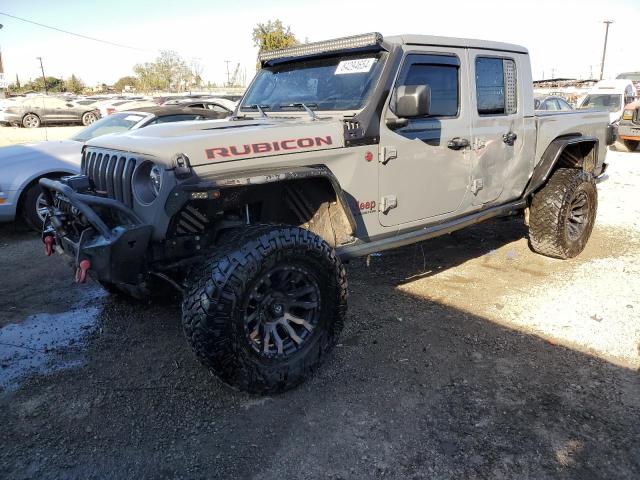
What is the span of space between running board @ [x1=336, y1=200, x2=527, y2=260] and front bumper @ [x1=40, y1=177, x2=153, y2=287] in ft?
4.19

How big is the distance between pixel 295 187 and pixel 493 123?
1.90 meters

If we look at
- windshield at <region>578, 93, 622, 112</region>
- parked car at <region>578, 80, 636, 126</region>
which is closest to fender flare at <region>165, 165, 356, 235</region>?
parked car at <region>578, 80, 636, 126</region>

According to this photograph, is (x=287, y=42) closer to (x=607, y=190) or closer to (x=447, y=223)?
(x=607, y=190)

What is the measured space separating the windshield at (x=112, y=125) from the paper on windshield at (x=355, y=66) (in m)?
3.96

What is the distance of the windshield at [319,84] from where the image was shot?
3355 millimetres

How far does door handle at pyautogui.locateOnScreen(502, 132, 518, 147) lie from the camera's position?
419 centimetres

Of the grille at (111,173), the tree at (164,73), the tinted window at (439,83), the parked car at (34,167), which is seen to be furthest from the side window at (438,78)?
the tree at (164,73)

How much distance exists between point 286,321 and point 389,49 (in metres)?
1.93

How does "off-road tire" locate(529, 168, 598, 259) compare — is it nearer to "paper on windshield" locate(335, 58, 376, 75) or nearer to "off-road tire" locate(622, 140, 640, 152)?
"paper on windshield" locate(335, 58, 376, 75)

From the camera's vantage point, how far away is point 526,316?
153 inches

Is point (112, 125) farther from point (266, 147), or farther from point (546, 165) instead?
point (546, 165)

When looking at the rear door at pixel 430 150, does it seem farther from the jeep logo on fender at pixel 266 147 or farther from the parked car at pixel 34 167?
the parked car at pixel 34 167

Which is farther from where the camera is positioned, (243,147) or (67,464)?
(243,147)

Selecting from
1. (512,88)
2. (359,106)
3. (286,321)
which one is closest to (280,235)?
(286,321)
